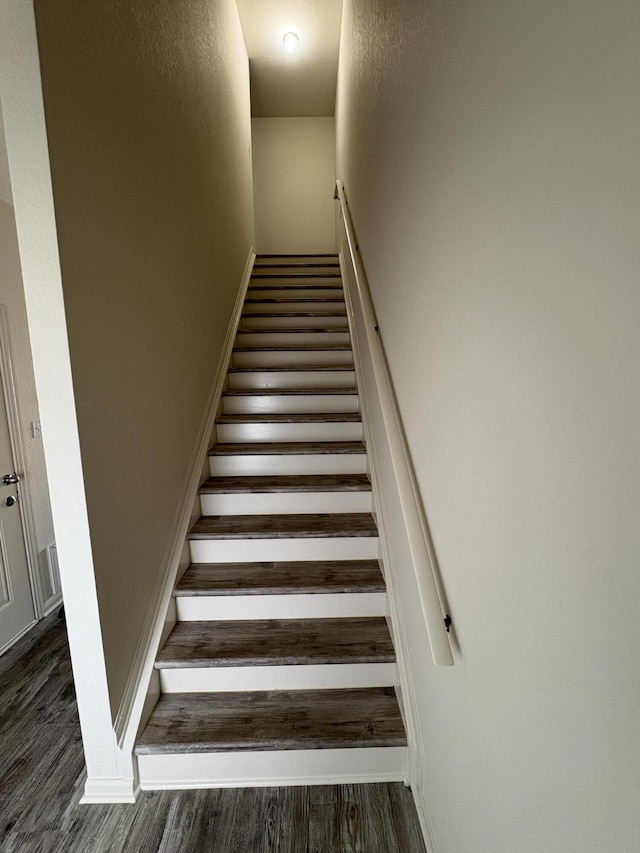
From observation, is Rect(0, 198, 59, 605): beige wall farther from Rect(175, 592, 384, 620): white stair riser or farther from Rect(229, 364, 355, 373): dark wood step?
Rect(175, 592, 384, 620): white stair riser

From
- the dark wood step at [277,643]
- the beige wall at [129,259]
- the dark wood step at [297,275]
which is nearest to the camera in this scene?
the beige wall at [129,259]

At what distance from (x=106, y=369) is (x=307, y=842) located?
63.4 inches

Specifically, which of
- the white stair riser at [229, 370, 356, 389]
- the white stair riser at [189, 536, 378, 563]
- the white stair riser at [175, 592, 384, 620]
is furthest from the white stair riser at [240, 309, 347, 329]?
the white stair riser at [175, 592, 384, 620]

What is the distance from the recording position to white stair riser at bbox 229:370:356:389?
298 cm

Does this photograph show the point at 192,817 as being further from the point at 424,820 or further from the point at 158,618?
the point at 424,820

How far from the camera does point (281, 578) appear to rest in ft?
6.35

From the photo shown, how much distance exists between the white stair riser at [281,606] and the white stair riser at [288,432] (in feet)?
3.30

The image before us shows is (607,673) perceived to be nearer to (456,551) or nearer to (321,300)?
(456,551)

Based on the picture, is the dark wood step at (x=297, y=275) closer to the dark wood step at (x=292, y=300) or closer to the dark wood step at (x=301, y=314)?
the dark wood step at (x=292, y=300)

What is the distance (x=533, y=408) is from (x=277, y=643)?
1492 millimetres

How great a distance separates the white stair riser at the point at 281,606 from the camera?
6.17 feet

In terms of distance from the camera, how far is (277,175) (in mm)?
5551

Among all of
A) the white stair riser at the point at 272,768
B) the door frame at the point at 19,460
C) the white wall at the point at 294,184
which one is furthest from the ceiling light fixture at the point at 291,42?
the white stair riser at the point at 272,768

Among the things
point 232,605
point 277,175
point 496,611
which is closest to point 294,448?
point 232,605
